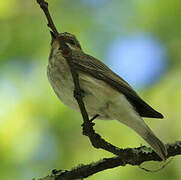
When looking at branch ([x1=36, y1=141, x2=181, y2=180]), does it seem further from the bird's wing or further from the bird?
the bird's wing

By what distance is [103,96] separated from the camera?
16.9ft

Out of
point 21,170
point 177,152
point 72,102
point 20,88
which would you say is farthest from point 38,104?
point 177,152

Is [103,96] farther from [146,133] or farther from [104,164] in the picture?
[104,164]

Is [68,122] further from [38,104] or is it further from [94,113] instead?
[94,113]

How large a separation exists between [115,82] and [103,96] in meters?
0.32

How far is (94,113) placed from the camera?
5230mm

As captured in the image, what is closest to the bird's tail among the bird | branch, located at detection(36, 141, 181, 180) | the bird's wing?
the bird

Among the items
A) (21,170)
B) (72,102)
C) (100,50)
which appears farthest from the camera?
(100,50)

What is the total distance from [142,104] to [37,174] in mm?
1718

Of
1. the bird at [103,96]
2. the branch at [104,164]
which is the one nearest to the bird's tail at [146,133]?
the bird at [103,96]

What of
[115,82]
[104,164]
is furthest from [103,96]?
[104,164]

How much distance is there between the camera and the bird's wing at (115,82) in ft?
17.1

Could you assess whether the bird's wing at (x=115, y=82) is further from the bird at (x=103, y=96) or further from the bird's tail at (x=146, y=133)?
the bird's tail at (x=146, y=133)

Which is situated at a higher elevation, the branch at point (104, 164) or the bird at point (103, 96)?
the bird at point (103, 96)
